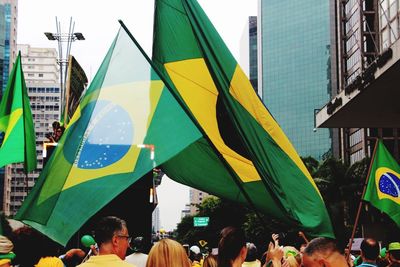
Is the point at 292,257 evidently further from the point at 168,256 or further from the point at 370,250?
the point at 168,256

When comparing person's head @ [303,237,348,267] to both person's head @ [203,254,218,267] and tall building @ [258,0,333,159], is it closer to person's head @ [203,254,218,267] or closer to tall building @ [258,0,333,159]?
person's head @ [203,254,218,267]

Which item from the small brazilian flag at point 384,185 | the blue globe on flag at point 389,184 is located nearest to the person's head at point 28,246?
the small brazilian flag at point 384,185

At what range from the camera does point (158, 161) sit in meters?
5.76

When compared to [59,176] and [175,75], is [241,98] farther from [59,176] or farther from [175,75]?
[59,176]

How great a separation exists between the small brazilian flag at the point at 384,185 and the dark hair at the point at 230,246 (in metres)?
6.35

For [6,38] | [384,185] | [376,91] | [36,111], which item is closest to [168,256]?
[384,185]

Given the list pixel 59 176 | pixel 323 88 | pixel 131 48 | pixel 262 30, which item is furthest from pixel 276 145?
pixel 262 30

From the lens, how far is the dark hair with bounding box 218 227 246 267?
4965 millimetres

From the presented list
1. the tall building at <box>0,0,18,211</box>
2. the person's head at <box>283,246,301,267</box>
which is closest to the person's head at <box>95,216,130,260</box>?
the person's head at <box>283,246,301,267</box>

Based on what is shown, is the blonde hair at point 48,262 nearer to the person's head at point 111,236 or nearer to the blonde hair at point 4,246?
the blonde hair at point 4,246

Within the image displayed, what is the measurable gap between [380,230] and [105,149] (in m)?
52.0

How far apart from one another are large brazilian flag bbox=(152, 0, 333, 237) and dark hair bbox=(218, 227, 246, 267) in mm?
1274

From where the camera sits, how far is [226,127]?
6793mm

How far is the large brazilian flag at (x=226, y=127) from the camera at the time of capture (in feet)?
20.9
